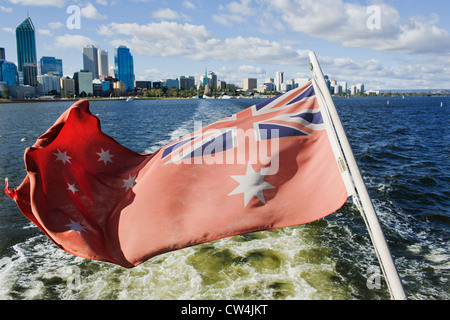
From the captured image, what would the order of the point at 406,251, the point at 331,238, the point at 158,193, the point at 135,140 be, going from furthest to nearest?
the point at 135,140 < the point at 331,238 < the point at 406,251 < the point at 158,193

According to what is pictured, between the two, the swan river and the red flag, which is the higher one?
the red flag

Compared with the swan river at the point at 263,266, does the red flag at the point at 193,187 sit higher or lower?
higher

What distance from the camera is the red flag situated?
4324 millimetres

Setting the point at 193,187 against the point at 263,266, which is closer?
the point at 193,187

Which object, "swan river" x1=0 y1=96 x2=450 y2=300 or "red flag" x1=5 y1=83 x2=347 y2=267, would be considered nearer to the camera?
"red flag" x1=5 y1=83 x2=347 y2=267

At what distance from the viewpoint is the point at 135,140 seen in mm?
29812

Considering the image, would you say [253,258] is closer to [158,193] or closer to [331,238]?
[331,238]

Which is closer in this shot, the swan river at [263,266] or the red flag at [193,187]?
the red flag at [193,187]

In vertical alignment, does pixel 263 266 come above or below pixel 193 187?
below

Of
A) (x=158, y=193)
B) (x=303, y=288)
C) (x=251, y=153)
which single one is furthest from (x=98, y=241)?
(x=303, y=288)

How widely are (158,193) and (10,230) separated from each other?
8.05m

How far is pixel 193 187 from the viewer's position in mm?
4766

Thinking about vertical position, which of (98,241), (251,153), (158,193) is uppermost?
(251,153)

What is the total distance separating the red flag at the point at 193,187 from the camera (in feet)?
14.2
